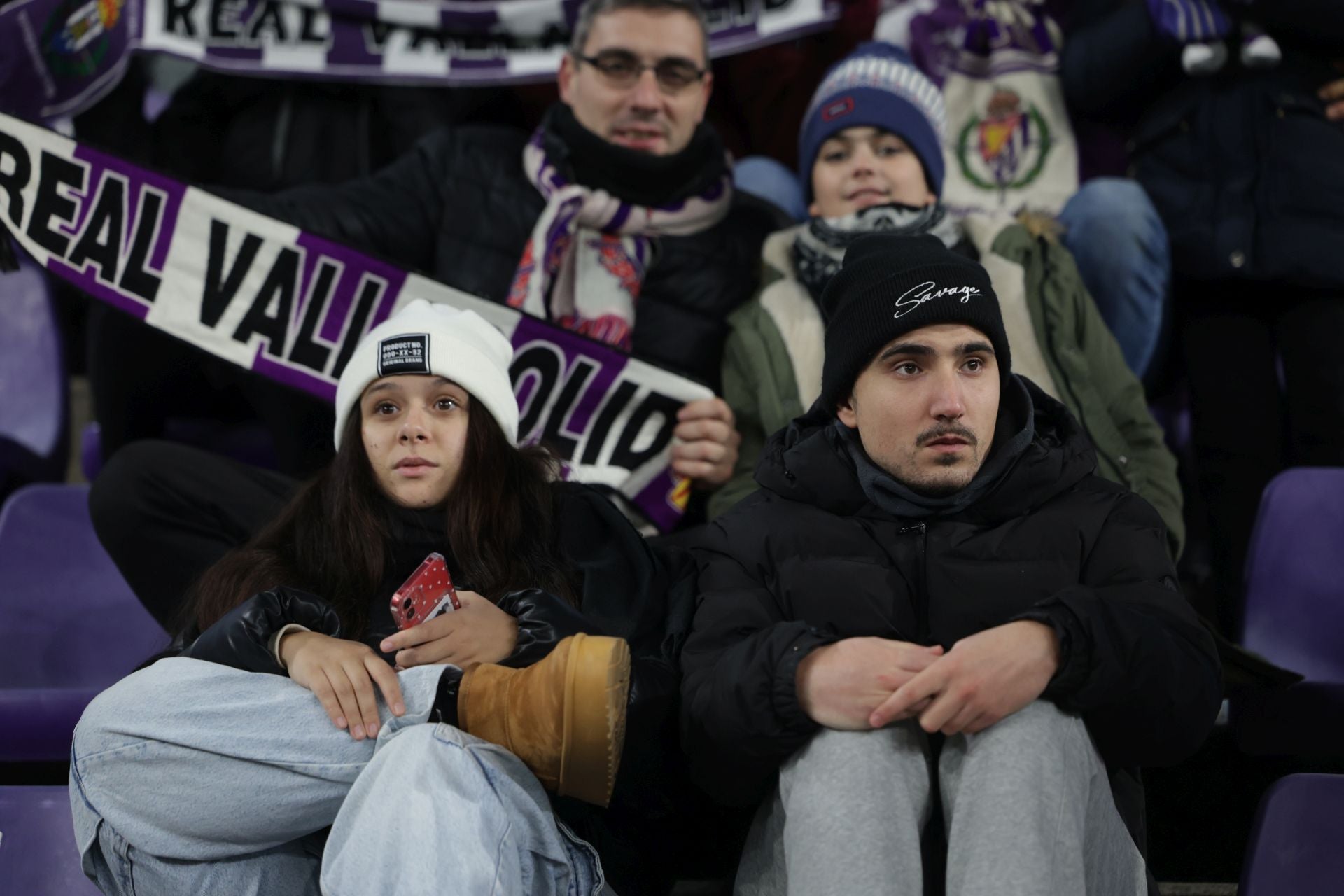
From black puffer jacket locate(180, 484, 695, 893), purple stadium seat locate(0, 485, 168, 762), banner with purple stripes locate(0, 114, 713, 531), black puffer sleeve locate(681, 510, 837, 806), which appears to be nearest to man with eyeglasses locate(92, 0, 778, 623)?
banner with purple stripes locate(0, 114, 713, 531)

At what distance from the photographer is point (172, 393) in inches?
107

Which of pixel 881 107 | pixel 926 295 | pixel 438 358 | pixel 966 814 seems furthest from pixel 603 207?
pixel 966 814

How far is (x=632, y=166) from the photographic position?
2557 millimetres

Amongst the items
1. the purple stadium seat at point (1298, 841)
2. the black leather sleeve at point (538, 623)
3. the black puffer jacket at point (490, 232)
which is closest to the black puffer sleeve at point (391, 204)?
the black puffer jacket at point (490, 232)

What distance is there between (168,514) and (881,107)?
1305 millimetres

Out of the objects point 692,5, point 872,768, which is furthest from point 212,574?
point 692,5

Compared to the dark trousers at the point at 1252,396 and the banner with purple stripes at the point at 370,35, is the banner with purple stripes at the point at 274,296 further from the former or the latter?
the dark trousers at the point at 1252,396

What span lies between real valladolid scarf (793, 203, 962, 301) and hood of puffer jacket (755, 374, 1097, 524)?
1.82 feet

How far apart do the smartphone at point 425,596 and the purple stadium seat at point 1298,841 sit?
934 millimetres

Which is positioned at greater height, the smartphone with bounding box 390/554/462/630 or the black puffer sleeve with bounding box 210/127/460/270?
the black puffer sleeve with bounding box 210/127/460/270

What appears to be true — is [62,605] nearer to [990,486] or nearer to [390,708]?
[390,708]

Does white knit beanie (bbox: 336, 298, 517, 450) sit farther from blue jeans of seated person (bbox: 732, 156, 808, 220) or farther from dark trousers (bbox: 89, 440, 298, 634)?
blue jeans of seated person (bbox: 732, 156, 808, 220)

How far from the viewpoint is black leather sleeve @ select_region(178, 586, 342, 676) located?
1.61 m

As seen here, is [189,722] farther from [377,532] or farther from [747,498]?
[747,498]
